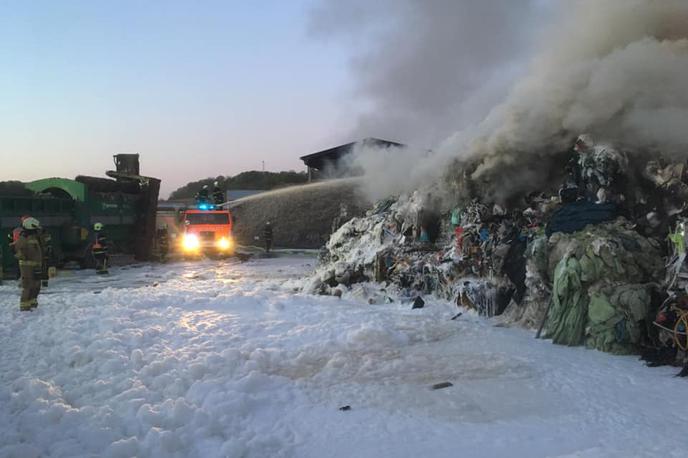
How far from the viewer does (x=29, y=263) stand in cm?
916

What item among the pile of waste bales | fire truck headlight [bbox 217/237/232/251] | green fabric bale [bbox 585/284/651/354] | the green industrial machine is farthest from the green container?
green fabric bale [bbox 585/284/651/354]

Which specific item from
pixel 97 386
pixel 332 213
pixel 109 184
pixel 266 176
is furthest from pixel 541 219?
pixel 266 176

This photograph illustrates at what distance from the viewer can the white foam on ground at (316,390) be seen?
→ 152 inches

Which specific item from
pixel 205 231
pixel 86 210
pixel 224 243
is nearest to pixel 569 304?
pixel 86 210

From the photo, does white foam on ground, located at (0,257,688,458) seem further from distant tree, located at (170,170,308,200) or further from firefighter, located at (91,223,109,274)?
distant tree, located at (170,170,308,200)

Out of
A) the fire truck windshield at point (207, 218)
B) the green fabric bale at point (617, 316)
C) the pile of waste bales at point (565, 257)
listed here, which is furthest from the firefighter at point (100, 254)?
the green fabric bale at point (617, 316)

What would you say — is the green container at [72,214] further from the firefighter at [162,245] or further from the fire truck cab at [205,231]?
the fire truck cab at [205,231]

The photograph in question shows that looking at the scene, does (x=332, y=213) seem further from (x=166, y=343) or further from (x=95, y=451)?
(x=95, y=451)

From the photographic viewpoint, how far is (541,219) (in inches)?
329

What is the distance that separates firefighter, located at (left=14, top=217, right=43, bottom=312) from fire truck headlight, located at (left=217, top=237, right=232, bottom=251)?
33.8 feet

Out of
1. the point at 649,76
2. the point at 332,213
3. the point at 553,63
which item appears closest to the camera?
the point at 649,76

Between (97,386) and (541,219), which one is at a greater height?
(541,219)

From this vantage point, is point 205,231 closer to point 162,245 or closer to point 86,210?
point 162,245

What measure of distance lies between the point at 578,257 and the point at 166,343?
209 inches
